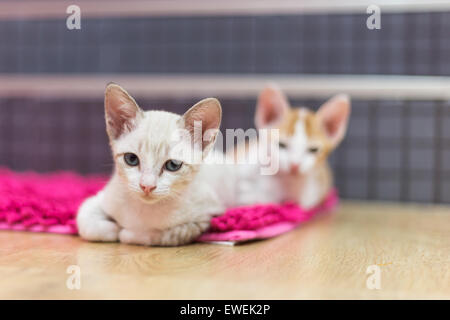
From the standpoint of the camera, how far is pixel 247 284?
84 centimetres

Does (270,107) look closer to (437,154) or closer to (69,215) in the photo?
(69,215)

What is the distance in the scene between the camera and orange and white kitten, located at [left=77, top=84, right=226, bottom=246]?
1037 mm

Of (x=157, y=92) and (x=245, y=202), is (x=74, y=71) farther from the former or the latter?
(x=245, y=202)

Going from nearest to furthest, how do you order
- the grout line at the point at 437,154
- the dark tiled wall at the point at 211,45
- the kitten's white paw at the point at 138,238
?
1. the kitten's white paw at the point at 138,238
2. the grout line at the point at 437,154
3. the dark tiled wall at the point at 211,45

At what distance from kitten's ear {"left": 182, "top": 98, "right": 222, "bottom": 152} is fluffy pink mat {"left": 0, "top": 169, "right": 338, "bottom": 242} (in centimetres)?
24

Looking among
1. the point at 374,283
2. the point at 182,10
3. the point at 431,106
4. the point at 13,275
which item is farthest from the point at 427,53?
the point at 13,275

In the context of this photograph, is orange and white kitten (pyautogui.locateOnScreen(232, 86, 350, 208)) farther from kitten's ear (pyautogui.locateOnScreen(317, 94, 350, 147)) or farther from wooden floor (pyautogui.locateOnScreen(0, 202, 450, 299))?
wooden floor (pyautogui.locateOnScreen(0, 202, 450, 299))

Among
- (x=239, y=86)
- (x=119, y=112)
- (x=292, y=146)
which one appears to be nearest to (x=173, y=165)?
(x=119, y=112)

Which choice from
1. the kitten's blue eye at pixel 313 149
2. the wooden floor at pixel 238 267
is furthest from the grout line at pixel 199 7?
the wooden floor at pixel 238 267

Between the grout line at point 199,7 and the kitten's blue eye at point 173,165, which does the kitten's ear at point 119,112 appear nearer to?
the kitten's blue eye at point 173,165

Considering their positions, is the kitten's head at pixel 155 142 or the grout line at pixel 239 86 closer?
the kitten's head at pixel 155 142

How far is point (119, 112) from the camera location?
1095 mm

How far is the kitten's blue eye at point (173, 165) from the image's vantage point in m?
1.05
